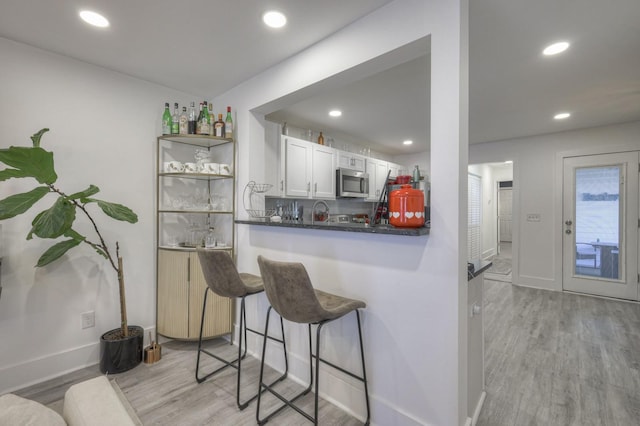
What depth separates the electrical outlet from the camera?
242cm

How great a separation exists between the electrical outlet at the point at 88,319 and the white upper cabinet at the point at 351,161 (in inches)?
131

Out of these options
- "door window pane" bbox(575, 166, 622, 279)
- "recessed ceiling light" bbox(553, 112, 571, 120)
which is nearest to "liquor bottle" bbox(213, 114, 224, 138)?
"recessed ceiling light" bbox(553, 112, 571, 120)

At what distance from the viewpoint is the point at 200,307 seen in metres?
2.68

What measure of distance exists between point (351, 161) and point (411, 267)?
10.6 feet

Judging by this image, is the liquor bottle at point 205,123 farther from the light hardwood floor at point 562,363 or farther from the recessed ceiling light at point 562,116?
the recessed ceiling light at point 562,116

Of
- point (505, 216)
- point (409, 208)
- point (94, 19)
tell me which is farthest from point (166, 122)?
point (505, 216)

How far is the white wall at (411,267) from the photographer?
1459 millimetres

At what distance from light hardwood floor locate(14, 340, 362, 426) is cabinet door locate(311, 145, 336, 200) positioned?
7.41 feet

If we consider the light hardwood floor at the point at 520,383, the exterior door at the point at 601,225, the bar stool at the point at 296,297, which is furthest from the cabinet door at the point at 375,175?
the bar stool at the point at 296,297

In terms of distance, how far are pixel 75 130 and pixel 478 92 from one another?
374cm

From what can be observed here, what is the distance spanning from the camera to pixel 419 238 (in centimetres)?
157

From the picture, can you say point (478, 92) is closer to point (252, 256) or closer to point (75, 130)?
point (252, 256)

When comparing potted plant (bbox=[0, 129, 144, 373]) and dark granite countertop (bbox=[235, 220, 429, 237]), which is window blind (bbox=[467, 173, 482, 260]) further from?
potted plant (bbox=[0, 129, 144, 373])

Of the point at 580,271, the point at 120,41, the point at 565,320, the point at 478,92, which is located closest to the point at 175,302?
the point at 120,41
